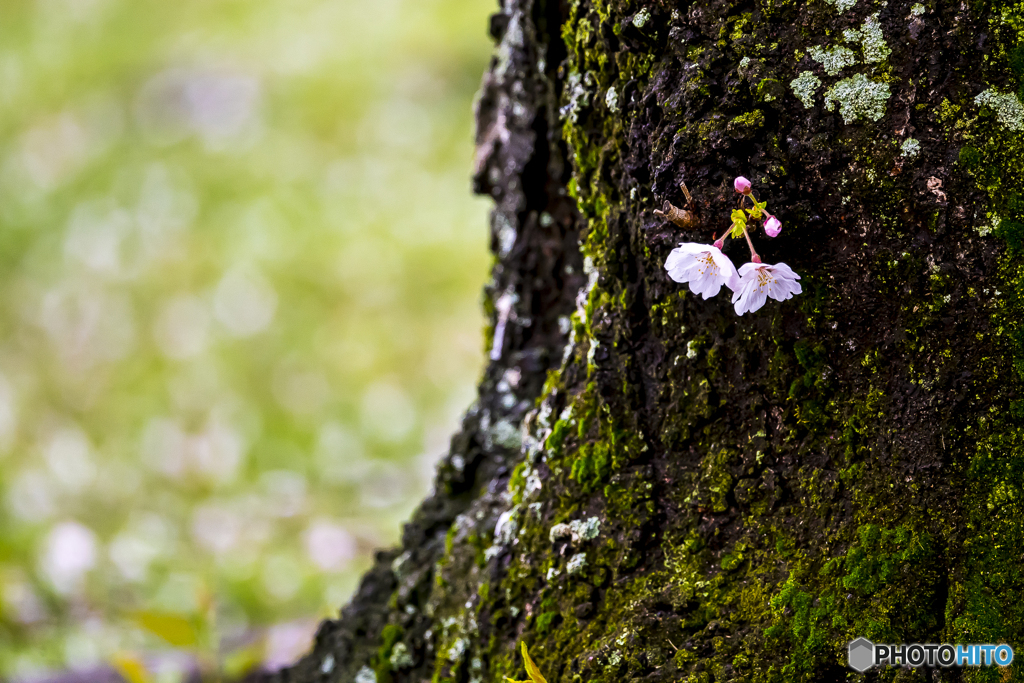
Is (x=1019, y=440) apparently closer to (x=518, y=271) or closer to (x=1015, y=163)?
(x=1015, y=163)

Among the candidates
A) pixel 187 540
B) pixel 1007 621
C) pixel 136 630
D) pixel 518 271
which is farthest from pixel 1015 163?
pixel 187 540

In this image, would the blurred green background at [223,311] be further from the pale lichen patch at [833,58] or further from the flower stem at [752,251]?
the pale lichen patch at [833,58]

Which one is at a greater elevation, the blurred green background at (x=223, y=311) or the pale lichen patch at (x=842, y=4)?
the blurred green background at (x=223, y=311)

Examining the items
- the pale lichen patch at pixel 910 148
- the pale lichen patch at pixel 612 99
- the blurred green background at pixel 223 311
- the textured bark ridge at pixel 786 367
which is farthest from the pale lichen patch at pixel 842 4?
the blurred green background at pixel 223 311

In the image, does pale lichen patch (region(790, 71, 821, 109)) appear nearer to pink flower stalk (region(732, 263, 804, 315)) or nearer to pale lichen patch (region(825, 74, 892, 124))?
pale lichen patch (region(825, 74, 892, 124))

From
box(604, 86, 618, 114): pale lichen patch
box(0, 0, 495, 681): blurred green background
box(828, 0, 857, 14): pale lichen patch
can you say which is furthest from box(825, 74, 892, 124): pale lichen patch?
box(0, 0, 495, 681): blurred green background
